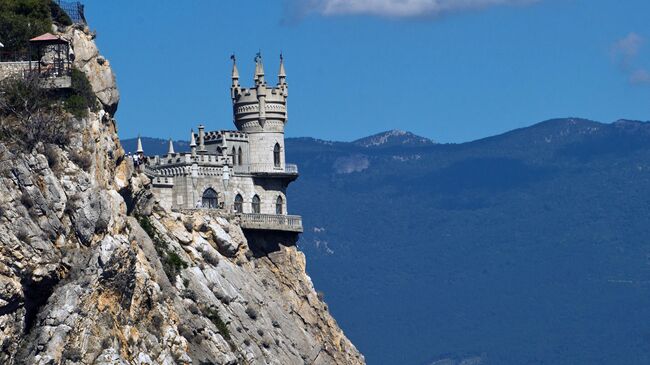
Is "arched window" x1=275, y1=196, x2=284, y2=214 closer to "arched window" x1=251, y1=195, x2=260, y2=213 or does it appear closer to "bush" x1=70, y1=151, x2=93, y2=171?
"arched window" x1=251, y1=195, x2=260, y2=213

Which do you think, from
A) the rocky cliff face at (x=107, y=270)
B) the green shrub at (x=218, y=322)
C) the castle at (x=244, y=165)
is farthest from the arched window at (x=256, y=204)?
the green shrub at (x=218, y=322)

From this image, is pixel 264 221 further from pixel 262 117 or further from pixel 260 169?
pixel 262 117

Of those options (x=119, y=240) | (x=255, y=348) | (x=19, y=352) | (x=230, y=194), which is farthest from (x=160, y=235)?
(x=19, y=352)

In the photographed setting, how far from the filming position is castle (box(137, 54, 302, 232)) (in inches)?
4621

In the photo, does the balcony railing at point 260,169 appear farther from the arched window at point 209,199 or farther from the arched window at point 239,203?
the arched window at point 209,199

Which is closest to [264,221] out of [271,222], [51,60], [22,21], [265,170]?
[271,222]

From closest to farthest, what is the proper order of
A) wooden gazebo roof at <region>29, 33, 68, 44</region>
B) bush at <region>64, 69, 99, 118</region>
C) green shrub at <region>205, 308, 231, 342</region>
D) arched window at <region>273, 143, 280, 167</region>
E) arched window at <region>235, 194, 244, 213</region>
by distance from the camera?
bush at <region>64, 69, 99, 118</region>
wooden gazebo roof at <region>29, 33, 68, 44</region>
green shrub at <region>205, 308, 231, 342</region>
arched window at <region>235, 194, 244, 213</region>
arched window at <region>273, 143, 280, 167</region>

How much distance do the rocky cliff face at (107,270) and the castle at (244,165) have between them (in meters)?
3.85

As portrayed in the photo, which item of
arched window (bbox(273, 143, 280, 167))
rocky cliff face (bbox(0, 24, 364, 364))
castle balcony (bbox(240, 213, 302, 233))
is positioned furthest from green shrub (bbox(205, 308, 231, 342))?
arched window (bbox(273, 143, 280, 167))

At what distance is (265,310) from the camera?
113m

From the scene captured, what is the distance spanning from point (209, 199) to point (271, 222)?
4.03 metres

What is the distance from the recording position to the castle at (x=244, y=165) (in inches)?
4621

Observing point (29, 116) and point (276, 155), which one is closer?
point (29, 116)

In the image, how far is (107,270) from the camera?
7762 centimetres
